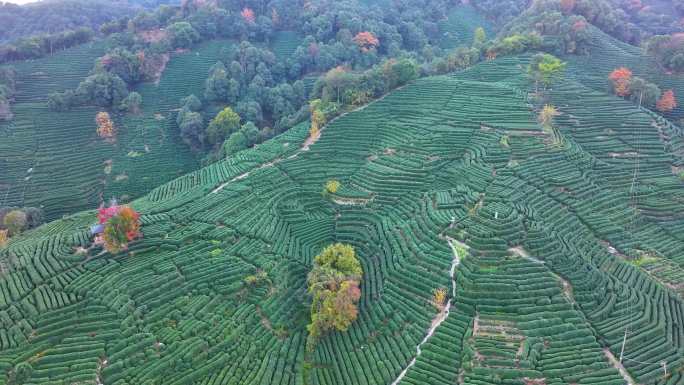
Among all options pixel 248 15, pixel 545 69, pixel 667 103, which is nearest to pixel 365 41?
pixel 248 15

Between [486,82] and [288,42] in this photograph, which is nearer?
[486,82]

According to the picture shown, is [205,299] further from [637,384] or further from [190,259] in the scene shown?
[637,384]

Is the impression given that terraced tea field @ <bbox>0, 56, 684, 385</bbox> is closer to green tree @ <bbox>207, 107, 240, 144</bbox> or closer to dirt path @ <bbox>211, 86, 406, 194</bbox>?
dirt path @ <bbox>211, 86, 406, 194</bbox>

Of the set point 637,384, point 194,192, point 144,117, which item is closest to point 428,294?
point 637,384

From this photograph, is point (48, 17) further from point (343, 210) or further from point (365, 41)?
point (343, 210)

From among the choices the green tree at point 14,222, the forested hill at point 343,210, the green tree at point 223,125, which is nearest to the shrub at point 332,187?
the forested hill at point 343,210

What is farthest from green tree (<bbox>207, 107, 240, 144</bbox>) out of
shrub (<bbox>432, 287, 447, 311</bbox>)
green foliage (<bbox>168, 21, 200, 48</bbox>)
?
shrub (<bbox>432, 287, 447, 311</bbox>)

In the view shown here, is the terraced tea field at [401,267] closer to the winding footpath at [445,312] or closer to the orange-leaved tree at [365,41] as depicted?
the winding footpath at [445,312]
